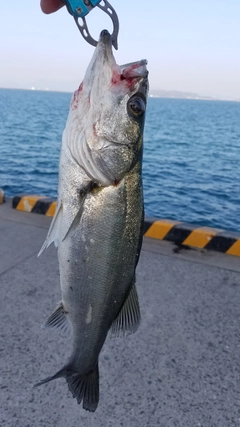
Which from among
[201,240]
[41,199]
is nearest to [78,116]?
[201,240]

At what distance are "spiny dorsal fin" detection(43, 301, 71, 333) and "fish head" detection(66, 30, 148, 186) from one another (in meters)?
0.69

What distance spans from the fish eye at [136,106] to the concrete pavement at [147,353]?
2027mm

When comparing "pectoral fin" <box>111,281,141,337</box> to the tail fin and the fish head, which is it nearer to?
the tail fin

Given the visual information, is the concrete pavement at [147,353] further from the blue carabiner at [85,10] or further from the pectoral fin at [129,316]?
the blue carabiner at [85,10]

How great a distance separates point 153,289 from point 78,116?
9.56 feet

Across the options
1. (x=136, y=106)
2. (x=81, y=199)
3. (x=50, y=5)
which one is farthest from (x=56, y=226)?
(x=50, y=5)

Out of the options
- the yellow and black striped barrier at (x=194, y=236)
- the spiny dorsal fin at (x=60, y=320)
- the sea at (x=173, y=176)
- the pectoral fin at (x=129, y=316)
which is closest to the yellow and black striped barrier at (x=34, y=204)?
the yellow and black striped barrier at (x=194, y=236)

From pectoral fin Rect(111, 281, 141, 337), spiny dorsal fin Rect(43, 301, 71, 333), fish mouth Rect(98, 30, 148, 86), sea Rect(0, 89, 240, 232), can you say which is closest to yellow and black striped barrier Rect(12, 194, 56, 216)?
spiny dorsal fin Rect(43, 301, 71, 333)

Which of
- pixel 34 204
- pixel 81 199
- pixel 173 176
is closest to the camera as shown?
pixel 81 199

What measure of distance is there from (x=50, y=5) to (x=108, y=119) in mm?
685

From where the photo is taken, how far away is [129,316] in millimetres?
2139

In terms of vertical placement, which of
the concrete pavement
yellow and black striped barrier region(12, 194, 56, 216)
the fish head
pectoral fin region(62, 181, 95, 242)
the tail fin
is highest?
the fish head

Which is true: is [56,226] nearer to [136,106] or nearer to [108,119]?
[108,119]

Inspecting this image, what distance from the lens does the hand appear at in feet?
7.14
